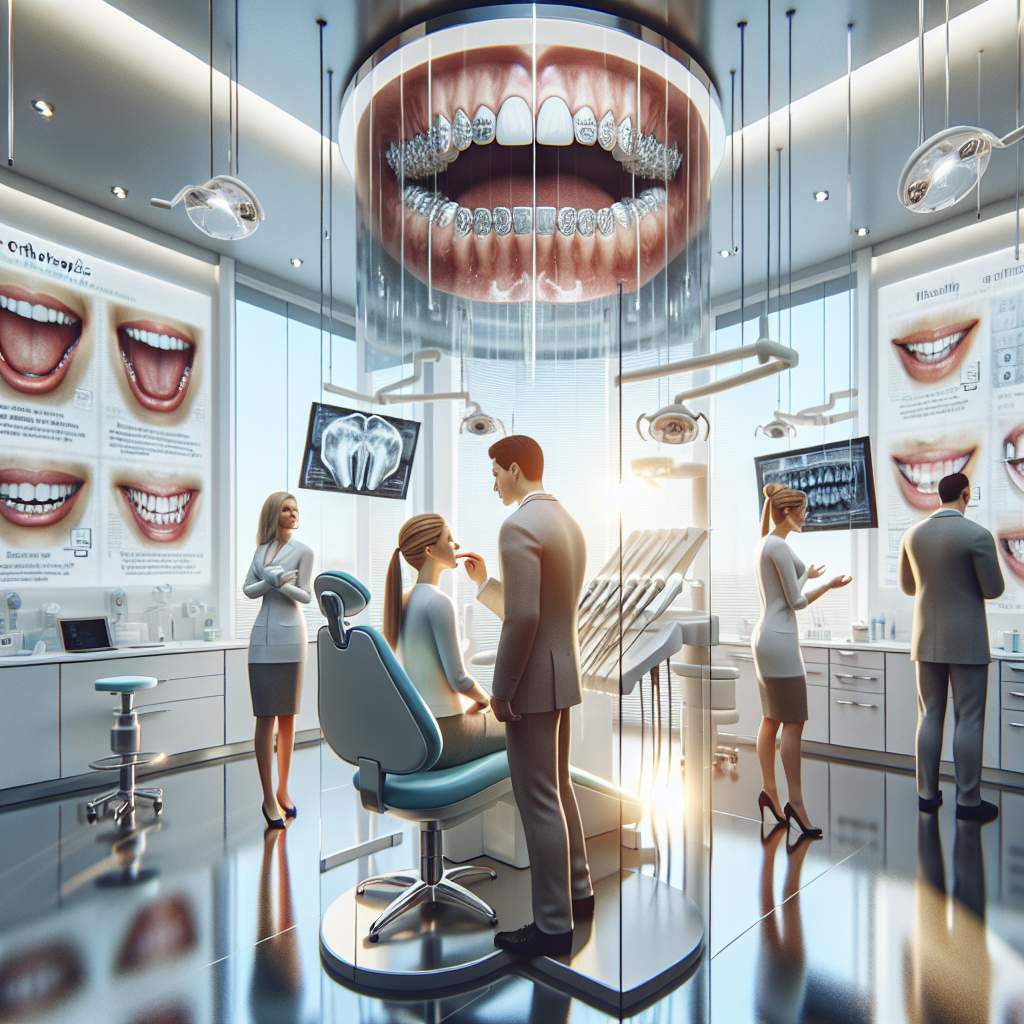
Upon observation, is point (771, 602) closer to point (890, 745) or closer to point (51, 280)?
point (890, 745)

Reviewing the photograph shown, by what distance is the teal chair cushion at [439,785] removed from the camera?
2154 mm

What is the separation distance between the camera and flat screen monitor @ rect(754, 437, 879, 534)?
4.76 metres

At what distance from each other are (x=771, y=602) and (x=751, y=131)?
2.73 metres

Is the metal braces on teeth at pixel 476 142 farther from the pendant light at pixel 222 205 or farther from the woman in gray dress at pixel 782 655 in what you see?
the woman in gray dress at pixel 782 655

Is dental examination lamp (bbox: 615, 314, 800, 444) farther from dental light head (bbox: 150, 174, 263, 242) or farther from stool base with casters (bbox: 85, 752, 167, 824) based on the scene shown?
stool base with casters (bbox: 85, 752, 167, 824)

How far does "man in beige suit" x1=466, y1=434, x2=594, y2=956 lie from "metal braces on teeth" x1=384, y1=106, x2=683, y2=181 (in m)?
1.38

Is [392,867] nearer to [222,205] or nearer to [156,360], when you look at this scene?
[222,205]

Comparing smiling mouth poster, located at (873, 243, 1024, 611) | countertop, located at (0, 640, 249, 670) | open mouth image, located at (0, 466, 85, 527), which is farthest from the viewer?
smiling mouth poster, located at (873, 243, 1024, 611)

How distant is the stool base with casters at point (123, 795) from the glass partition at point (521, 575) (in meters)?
1.83

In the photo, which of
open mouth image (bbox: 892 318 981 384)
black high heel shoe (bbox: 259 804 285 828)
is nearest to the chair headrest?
black high heel shoe (bbox: 259 804 285 828)

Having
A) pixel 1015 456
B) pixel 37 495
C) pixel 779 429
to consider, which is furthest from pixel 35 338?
pixel 1015 456

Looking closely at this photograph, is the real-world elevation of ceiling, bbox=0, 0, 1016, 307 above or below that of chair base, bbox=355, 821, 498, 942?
above

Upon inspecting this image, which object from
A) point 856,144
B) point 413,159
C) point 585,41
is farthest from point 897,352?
point 413,159

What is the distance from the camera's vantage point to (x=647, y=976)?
2084 millimetres
